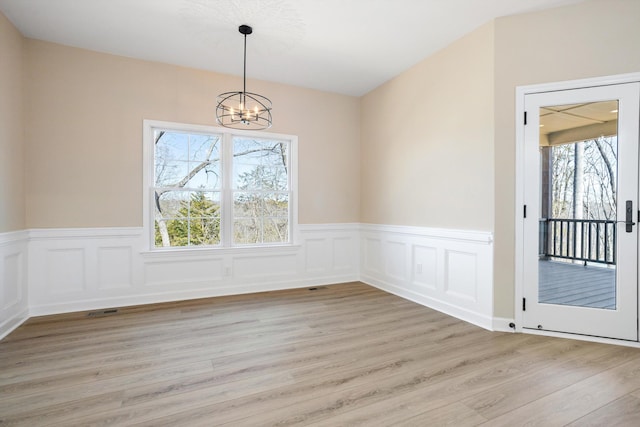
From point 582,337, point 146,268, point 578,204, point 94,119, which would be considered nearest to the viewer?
point 582,337

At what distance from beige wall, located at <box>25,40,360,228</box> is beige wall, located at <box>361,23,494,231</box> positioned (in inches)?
71.6

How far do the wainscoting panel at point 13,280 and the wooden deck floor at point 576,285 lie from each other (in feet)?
16.0

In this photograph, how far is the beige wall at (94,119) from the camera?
3494mm

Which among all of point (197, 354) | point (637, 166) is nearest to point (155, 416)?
point (197, 354)

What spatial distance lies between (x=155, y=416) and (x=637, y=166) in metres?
3.86

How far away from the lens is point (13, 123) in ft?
10.5

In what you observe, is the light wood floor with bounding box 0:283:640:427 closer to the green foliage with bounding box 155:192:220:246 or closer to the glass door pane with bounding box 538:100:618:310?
the glass door pane with bounding box 538:100:618:310

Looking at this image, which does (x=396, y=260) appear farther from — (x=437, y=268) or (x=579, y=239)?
(x=579, y=239)

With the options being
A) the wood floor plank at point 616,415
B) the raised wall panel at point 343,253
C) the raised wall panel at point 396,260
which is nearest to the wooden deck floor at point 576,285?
the wood floor plank at point 616,415

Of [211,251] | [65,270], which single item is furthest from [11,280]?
[211,251]

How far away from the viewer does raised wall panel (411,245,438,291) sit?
382cm

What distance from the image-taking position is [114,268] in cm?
379

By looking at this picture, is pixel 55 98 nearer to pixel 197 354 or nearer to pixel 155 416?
pixel 197 354

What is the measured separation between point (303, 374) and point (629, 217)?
288 cm
